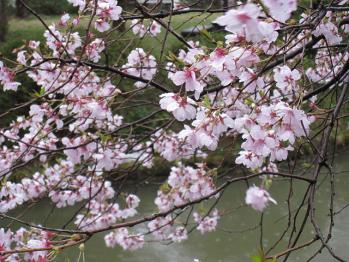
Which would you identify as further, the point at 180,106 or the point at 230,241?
the point at 230,241

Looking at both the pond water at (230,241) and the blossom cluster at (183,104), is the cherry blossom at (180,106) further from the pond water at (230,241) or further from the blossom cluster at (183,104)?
the pond water at (230,241)

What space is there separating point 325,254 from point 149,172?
2.37 metres

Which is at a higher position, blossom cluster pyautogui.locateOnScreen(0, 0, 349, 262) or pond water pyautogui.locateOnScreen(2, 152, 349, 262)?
pond water pyautogui.locateOnScreen(2, 152, 349, 262)

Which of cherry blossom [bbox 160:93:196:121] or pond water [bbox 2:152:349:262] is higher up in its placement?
pond water [bbox 2:152:349:262]

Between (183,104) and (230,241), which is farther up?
(230,241)

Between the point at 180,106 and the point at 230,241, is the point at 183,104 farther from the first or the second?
the point at 230,241

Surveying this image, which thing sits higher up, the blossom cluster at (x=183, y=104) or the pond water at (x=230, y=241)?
the pond water at (x=230, y=241)

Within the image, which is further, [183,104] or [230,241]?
[230,241]

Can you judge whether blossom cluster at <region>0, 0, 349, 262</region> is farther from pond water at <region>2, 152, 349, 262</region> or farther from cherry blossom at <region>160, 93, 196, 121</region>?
pond water at <region>2, 152, 349, 262</region>

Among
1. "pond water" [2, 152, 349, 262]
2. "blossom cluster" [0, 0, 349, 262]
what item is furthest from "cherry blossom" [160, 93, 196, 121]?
"pond water" [2, 152, 349, 262]

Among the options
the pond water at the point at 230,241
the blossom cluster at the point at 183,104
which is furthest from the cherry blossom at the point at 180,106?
the pond water at the point at 230,241

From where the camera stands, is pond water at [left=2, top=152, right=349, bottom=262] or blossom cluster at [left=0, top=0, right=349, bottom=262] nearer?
blossom cluster at [left=0, top=0, right=349, bottom=262]

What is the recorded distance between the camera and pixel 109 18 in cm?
182

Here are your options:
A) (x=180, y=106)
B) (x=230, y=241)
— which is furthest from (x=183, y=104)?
(x=230, y=241)
